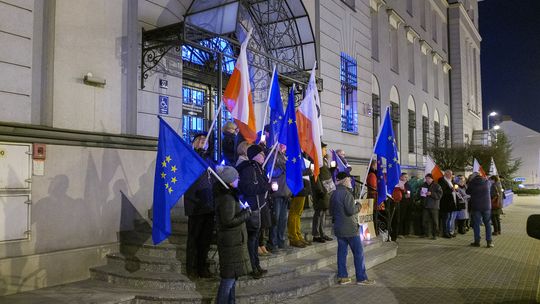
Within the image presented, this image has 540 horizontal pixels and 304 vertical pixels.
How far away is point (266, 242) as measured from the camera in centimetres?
837

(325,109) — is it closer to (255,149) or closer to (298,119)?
(298,119)

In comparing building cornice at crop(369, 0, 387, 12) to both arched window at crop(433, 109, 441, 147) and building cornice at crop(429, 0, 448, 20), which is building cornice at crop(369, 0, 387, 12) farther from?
arched window at crop(433, 109, 441, 147)

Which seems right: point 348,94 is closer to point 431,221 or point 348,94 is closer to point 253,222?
point 431,221

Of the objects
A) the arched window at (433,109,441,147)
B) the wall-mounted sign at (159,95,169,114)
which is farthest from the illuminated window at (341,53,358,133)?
the arched window at (433,109,441,147)

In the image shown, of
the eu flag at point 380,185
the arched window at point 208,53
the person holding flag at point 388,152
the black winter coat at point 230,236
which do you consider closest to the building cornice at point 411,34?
the arched window at point 208,53

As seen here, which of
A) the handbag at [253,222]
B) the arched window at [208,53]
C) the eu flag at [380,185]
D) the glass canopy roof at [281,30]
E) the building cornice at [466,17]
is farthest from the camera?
the building cornice at [466,17]

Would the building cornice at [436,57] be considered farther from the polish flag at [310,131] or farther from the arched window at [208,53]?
the polish flag at [310,131]

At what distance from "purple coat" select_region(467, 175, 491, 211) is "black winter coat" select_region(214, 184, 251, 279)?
8.58m

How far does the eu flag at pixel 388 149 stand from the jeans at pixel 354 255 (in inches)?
97.6

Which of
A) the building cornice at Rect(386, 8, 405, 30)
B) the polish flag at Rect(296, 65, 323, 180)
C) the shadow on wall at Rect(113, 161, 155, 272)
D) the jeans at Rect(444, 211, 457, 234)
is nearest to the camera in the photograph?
the shadow on wall at Rect(113, 161, 155, 272)

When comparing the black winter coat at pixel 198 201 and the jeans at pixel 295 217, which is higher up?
the black winter coat at pixel 198 201

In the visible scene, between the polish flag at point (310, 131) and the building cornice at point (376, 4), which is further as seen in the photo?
the building cornice at point (376, 4)

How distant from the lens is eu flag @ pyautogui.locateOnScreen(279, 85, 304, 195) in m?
7.92

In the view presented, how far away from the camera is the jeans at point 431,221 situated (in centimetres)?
1338
